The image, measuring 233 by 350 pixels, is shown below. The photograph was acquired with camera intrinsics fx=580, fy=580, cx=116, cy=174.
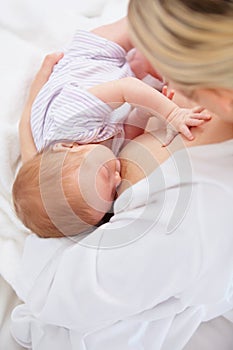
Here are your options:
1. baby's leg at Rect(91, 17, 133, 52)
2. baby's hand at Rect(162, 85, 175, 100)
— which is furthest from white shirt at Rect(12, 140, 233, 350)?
baby's leg at Rect(91, 17, 133, 52)

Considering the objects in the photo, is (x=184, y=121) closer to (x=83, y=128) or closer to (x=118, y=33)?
(x=83, y=128)

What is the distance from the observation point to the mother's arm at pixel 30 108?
1039mm

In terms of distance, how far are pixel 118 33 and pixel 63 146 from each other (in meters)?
0.30

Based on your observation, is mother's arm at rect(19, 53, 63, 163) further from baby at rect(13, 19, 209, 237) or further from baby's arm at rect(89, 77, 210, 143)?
baby's arm at rect(89, 77, 210, 143)

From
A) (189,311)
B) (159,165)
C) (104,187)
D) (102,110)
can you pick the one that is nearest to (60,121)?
(102,110)

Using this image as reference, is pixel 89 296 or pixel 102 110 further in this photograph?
pixel 102 110

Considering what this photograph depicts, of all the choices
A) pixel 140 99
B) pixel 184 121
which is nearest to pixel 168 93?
pixel 140 99

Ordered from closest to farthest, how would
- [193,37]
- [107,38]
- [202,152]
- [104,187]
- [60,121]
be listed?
1. [193,37]
2. [202,152]
3. [104,187]
4. [60,121]
5. [107,38]

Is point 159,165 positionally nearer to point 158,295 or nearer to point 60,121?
point 158,295

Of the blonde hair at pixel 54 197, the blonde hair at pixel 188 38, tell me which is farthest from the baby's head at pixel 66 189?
the blonde hair at pixel 188 38

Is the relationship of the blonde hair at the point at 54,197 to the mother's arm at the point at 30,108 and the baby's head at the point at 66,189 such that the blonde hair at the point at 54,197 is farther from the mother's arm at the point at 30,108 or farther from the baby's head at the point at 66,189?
the mother's arm at the point at 30,108

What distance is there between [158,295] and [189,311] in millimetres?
114

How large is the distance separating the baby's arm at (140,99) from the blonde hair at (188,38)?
246 mm

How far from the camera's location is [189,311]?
2.95ft
